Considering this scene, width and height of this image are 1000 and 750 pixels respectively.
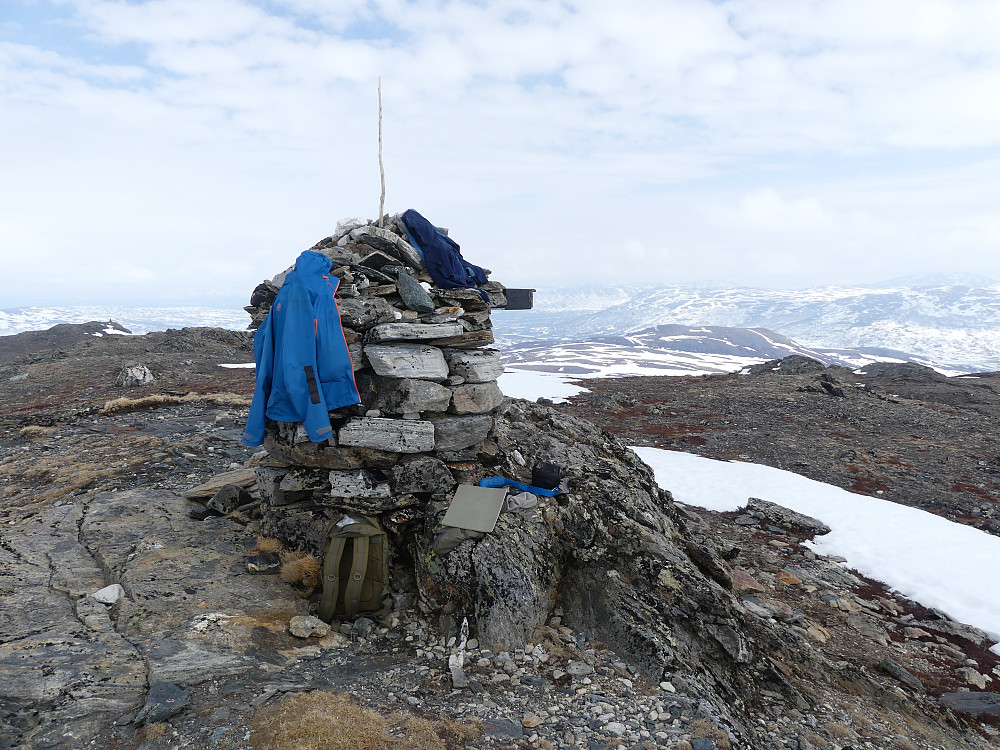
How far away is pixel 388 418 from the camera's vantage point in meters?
7.50

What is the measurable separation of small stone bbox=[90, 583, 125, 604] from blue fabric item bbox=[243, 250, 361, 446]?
2.69 meters

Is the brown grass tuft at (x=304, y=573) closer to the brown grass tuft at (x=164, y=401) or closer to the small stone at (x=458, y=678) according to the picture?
the small stone at (x=458, y=678)

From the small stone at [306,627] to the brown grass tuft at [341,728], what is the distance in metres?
1.32

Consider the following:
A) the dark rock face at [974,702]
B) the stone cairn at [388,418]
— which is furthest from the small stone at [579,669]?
the dark rock face at [974,702]

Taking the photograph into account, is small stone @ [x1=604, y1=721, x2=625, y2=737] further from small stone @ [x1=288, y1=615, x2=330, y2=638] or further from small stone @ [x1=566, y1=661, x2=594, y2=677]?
small stone @ [x1=288, y1=615, x2=330, y2=638]

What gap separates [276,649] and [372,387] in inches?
146

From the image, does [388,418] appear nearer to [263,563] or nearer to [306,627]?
[263,563]

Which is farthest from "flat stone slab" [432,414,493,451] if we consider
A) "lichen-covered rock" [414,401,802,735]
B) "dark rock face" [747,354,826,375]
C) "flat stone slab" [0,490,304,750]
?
"dark rock face" [747,354,826,375]

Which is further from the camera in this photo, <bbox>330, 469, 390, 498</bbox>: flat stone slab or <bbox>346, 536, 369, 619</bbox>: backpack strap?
<bbox>330, 469, 390, 498</bbox>: flat stone slab

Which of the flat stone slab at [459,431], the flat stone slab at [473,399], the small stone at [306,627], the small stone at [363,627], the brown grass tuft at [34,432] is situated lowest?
the small stone at [363,627]

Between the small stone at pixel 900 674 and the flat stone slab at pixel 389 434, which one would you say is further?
the flat stone slab at pixel 389 434

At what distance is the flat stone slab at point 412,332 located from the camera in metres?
7.53

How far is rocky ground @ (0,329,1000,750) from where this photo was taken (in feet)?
14.2

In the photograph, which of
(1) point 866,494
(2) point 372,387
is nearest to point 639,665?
(2) point 372,387
